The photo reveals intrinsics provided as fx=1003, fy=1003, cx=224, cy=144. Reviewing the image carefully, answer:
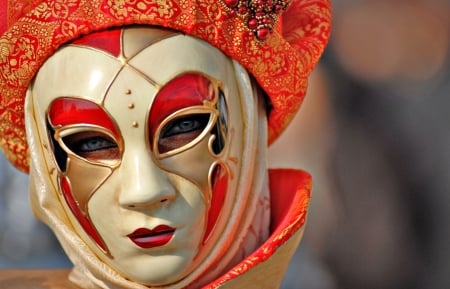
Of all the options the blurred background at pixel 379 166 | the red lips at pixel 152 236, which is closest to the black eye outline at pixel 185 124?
the red lips at pixel 152 236

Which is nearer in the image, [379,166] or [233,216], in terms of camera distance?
[233,216]

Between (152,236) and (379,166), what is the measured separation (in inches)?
44.0

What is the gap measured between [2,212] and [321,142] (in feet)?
2.31

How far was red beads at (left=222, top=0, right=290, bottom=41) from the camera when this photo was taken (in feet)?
3.91

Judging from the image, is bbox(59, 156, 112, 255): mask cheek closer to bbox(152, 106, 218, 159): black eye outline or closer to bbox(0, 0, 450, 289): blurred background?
bbox(152, 106, 218, 159): black eye outline

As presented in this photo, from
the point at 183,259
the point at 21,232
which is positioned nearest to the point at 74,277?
the point at 183,259

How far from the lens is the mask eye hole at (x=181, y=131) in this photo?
114 cm

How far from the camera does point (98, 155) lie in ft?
3.76

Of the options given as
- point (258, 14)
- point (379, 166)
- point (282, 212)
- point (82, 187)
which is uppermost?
point (258, 14)

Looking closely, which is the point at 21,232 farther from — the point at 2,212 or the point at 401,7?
the point at 401,7

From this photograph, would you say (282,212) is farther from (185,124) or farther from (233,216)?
(185,124)

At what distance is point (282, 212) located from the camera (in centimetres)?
131

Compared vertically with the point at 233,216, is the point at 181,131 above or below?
above

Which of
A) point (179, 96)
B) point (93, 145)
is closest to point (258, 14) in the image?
point (179, 96)
